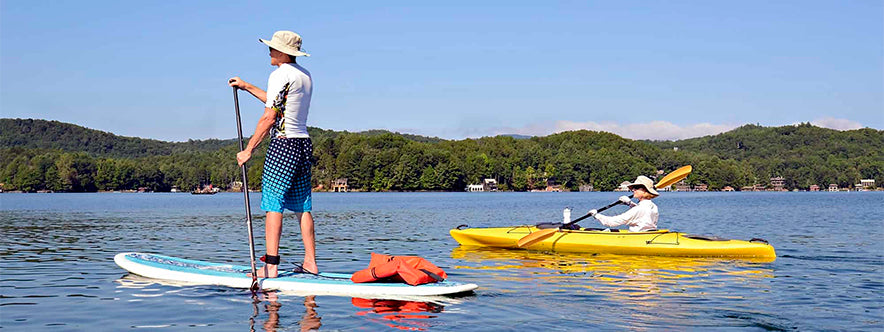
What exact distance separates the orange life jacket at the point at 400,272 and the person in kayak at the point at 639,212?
6633mm

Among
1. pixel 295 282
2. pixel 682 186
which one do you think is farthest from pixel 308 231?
pixel 682 186

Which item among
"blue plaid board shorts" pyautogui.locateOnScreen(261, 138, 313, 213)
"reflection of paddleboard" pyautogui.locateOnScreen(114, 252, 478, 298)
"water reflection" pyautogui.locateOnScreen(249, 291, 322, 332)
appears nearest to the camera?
"water reflection" pyautogui.locateOnScreen(249, 291, 322, 332)

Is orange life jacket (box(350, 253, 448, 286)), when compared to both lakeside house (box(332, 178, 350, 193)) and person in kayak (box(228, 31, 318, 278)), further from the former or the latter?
lakeside house (box(332, 178, 350, 193))

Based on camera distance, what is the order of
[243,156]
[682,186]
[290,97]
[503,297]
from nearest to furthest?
1. [243,156]
2. [290,97]
3. [503,297]
4. [682,186]

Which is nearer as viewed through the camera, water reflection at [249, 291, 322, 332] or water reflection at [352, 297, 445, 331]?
water reflection at [249, 291, 322, 332]

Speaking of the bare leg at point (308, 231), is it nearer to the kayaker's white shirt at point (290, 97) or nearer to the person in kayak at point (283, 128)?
the person in kayak at point (283, 128)

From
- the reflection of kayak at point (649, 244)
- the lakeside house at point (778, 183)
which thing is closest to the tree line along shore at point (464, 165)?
the lakeside house at point (778, 183)

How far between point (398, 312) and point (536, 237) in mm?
7924

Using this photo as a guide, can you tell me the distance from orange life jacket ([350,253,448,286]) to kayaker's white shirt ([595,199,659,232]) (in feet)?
23.1

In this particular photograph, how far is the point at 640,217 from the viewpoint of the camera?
50.5ft

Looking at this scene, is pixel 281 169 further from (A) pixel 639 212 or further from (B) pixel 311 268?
(A) pixel 639 212

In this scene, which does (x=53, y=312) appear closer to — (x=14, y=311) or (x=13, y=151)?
(x=14, y=311)

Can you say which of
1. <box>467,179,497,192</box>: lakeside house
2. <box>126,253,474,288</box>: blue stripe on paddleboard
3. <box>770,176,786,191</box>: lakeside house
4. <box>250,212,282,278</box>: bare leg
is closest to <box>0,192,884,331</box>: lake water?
<box>126,253,474,288</box>: blue stripe on paddleboard

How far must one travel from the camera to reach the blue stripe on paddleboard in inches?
338
